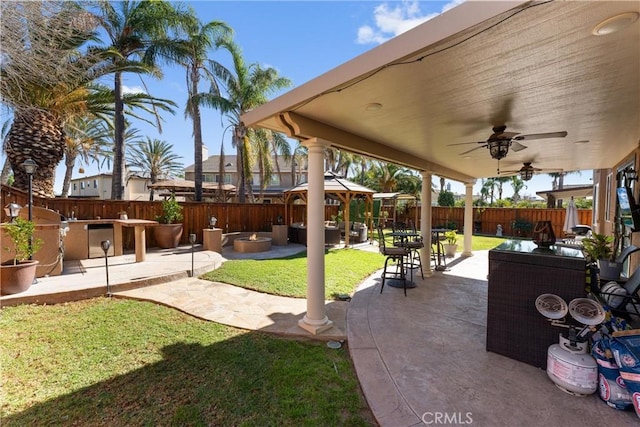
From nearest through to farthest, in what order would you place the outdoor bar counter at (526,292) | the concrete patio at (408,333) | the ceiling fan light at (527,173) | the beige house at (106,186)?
1. the concrete patio at (408,333)
2. the outdoor bar counter at (526,292)
3. the ceiling fan light at (527,173)
4. the beige house at (106,186)

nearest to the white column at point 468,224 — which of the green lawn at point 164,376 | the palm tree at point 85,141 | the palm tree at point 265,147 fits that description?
the green lawn at point 164,376

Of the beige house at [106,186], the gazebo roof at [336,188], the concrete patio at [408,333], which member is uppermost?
the beige house at [106,186]

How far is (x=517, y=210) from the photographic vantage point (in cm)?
1538

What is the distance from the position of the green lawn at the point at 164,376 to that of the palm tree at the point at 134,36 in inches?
308

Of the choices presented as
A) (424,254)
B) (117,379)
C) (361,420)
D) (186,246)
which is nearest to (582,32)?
(361,420)

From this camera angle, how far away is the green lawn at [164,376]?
7.38ft

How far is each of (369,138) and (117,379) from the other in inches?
165

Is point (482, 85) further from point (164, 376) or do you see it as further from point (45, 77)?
point (45, 77)

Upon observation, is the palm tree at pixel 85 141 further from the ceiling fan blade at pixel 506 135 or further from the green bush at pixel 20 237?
the ceiling fan blade at pixel 506 135

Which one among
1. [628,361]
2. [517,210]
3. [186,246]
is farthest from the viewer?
[517,210]

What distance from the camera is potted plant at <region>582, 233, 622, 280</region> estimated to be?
12.3ft

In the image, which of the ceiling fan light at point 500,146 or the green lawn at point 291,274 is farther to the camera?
the green lawn at point 291,274

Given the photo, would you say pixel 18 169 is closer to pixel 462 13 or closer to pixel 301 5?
pixel 301 5

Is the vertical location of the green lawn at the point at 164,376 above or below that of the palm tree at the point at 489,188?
below
